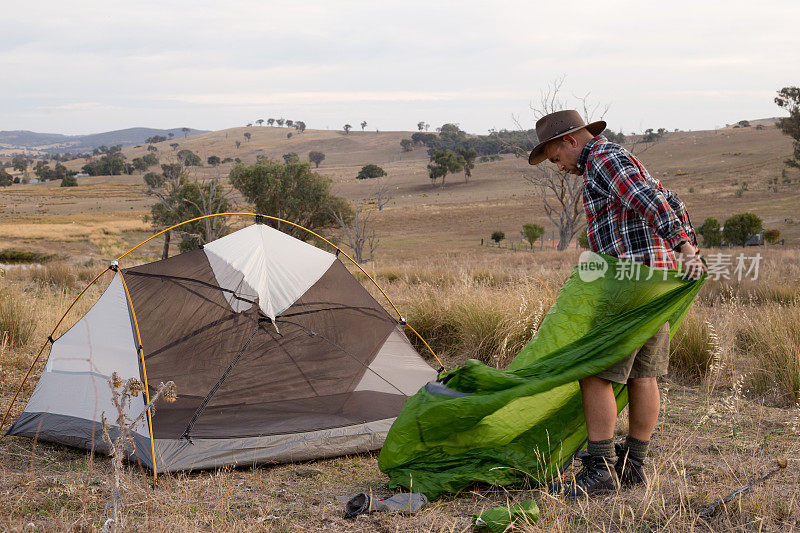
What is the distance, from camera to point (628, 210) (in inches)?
125

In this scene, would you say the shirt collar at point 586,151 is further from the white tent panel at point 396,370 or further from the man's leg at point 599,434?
the white tent panel at point 396,370

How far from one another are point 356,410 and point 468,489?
1.63 meters

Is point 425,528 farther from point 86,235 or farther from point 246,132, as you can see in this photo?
point 246,132

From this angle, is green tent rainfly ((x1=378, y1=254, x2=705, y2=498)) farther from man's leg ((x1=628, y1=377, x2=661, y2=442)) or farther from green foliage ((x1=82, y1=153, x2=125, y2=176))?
green foliage ((x1=82, y1=153, x2=125, y2=176))

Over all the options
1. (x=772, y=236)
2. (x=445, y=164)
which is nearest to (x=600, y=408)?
(x=772, y=236)

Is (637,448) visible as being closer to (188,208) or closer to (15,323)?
(15,323)

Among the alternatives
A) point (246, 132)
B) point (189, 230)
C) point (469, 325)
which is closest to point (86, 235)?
point (189, 230)

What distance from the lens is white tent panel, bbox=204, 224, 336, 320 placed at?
518 centimetres

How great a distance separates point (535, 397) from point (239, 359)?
2470 millimetres

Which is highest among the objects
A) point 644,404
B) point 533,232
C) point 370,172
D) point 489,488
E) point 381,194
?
point 370,172

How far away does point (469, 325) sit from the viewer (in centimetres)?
659

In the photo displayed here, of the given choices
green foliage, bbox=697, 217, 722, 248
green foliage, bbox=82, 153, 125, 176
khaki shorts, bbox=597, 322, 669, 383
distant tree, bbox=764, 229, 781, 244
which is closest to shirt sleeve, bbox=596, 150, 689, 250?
khaki shorts, bbox=597, 322, 669, 383

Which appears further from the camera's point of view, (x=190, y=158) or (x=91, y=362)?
(x=190, y=158)

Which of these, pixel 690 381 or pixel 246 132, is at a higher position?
pixel 246 132
